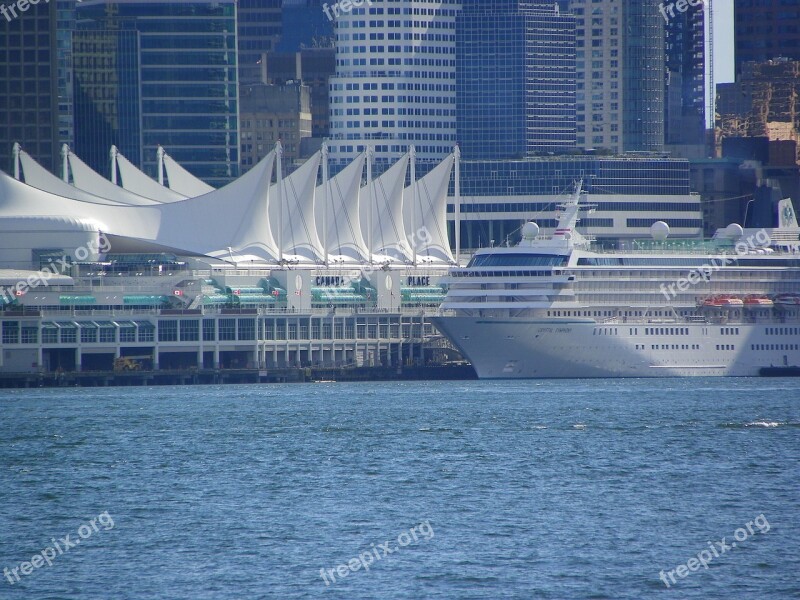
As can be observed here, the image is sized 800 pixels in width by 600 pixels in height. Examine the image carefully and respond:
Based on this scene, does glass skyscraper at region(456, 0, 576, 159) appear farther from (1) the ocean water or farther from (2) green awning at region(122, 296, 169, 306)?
(1) the ocean water

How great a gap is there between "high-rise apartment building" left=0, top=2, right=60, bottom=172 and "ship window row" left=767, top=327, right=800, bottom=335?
6551 centimetres

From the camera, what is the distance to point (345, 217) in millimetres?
119500

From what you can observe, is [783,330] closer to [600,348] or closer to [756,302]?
[756,302]

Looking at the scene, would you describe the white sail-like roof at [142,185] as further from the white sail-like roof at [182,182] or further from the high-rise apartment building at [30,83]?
the high-rise apartment building at [30,83]

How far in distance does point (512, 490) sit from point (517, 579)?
11248mm

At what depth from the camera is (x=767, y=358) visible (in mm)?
98875

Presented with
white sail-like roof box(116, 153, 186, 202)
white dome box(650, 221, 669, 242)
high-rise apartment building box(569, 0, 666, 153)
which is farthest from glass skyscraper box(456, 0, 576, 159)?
white dome box(650, 221, 669, 242)

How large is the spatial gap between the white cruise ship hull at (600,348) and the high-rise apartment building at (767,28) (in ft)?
271

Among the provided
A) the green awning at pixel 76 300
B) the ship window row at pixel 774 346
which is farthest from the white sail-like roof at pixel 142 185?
the ship window row at pixel 774 346

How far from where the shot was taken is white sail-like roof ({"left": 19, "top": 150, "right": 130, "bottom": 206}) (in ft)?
390

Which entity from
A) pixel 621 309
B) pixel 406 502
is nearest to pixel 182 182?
pixel 621 309

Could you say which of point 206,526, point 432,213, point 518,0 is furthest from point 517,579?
point 518,0

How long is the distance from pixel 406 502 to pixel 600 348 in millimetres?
47885

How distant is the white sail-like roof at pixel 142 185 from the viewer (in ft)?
406
